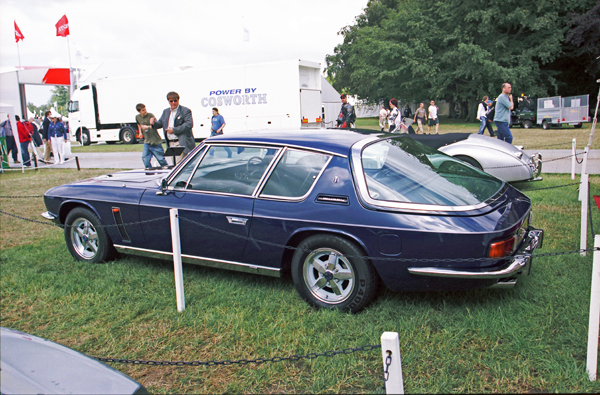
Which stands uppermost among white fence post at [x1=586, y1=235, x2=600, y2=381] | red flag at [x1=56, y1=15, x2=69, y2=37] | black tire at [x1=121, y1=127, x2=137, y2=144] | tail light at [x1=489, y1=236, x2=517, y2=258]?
red flag at [x1=56, y1=15, x2=69, y2=37]

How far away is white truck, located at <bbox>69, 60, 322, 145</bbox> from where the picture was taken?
18969mm

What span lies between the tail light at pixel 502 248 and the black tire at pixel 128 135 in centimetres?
2538

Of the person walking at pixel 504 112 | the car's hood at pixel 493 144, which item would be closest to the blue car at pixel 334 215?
the car's hood at pixel 493 144

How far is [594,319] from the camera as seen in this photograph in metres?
2.63

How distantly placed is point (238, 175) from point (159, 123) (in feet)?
17.3

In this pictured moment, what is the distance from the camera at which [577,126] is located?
1035 inches

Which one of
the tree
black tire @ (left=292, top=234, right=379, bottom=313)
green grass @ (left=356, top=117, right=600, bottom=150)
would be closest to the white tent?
the tree

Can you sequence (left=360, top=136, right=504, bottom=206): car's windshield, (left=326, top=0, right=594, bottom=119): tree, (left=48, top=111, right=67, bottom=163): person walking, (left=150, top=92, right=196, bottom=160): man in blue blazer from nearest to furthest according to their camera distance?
(left=360, top=136, right=504, bottom=206): car's windshield → (left=150, top=92, right=196, bottom=160): man in blue blazer → (left=48, top=111, right=67, bottom=163): person walking → (left=326, top=0, right=594, bottom=119): tree

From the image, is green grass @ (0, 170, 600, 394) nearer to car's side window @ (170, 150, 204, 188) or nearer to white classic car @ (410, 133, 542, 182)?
car's side window @ (170, 150, 204, 188)

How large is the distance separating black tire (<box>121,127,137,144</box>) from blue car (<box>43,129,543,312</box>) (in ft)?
74.6

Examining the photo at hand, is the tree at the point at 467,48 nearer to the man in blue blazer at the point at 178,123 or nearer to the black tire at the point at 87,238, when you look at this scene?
the man in blue blazer at the point at 178,123

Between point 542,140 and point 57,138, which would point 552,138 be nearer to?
point 542,140

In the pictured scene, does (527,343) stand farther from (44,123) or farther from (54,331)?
(44,123)

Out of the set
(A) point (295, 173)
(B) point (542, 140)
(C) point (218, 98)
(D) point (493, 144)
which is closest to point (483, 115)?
(B) point (542, 140)
